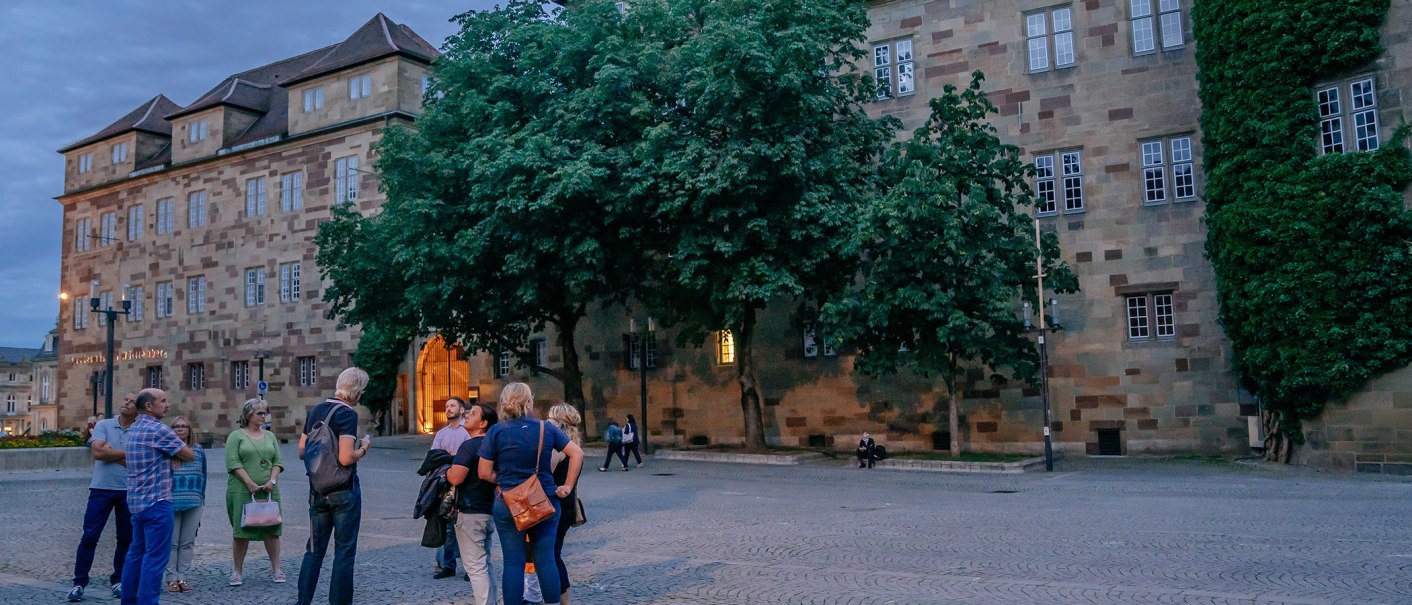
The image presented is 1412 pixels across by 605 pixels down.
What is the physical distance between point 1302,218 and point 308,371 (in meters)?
40.1

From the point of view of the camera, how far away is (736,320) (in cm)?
2862

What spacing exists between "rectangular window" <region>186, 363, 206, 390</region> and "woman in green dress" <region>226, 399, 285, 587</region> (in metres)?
47.2

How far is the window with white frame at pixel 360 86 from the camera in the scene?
49.0 m

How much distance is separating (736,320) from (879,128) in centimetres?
658

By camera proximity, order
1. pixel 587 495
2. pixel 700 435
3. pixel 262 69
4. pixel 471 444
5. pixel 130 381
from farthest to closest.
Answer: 1. pixel 262 69
2. pixel 130 381
3. pixel 700 435
4. pixel 587 495
5. pixel 471 444

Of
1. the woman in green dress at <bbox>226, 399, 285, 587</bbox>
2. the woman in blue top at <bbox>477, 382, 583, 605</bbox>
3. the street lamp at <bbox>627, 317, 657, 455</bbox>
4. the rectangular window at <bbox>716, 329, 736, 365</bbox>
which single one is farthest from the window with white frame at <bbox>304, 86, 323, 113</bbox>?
the woman in blue top at <bbox>477, 382, 583, 605</bbox>

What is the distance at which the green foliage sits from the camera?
23.3m

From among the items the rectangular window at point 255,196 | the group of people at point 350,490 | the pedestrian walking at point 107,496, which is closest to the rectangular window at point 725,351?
the rectangular window at point 255,196

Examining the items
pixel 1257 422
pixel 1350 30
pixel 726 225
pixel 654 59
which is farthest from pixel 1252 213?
pixel 654 59

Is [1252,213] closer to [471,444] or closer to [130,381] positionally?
[471,444]

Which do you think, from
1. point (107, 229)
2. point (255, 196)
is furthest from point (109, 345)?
point (107, 229)

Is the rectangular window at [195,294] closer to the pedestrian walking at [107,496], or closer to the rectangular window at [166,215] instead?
the rectangular window at [166,215]

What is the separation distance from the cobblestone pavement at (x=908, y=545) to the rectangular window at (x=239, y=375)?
98.5ft

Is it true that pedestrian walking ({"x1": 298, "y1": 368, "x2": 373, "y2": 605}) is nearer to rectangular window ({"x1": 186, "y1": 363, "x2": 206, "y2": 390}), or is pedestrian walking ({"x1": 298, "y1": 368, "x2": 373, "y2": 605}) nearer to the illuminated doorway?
the illuminated doorway
